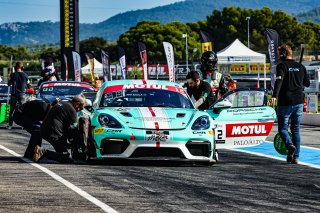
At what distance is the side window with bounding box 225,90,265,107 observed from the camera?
12945 millimetres

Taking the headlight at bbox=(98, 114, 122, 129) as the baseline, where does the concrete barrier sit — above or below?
below

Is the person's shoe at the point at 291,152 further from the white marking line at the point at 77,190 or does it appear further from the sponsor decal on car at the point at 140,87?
the white marking line at the point at 77,190

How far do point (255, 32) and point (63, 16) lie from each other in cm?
5872

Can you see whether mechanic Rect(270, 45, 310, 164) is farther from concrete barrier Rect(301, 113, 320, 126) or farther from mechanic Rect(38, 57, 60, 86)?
mechanic Rect(38, 57, 60, 86)

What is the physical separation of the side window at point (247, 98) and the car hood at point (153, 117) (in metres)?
1.11

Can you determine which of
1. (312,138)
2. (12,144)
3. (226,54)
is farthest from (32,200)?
(226,54)

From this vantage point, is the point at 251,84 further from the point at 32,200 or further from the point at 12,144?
the point at 32,200

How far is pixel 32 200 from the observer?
8211mm

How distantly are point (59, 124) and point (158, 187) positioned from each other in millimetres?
3594

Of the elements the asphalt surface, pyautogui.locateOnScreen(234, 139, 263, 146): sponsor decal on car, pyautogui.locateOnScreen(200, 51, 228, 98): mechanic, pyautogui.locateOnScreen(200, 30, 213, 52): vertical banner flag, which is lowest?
the asphalt surface

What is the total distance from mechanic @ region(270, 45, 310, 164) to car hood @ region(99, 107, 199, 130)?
4.29ft

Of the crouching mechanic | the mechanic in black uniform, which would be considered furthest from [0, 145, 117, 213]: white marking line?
the mechanic in black uniform

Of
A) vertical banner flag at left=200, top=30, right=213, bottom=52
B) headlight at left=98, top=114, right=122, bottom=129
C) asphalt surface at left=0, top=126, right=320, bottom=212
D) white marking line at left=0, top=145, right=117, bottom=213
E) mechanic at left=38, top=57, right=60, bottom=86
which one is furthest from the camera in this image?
vertical banner flag at left=200, top=30, right=213, bottom=52

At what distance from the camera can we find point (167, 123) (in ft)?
38.1
